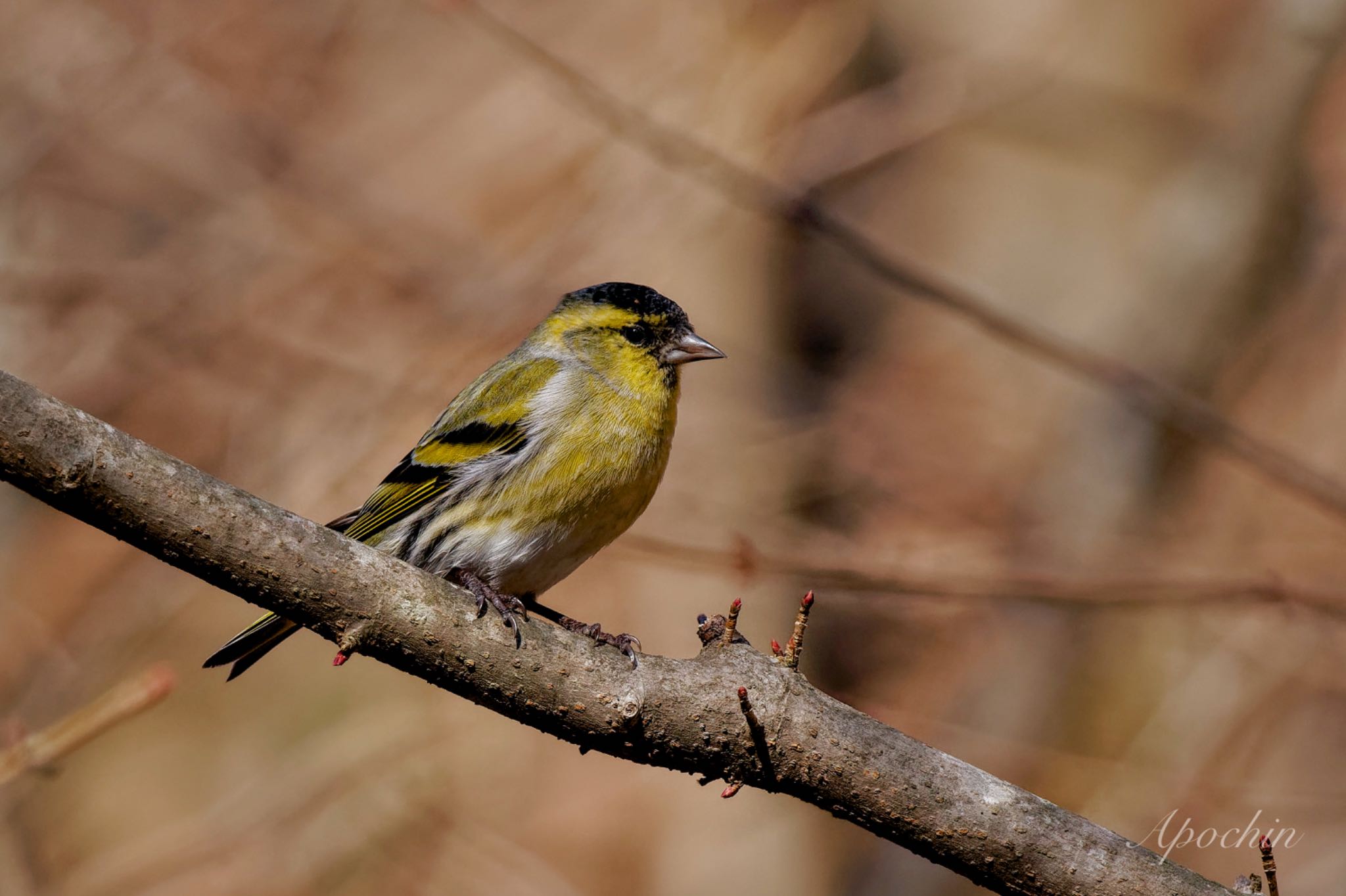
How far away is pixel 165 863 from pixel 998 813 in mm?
5679

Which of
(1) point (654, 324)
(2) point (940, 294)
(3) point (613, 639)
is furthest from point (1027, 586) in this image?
(3) point (613, 639)

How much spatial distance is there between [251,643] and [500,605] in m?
1.18

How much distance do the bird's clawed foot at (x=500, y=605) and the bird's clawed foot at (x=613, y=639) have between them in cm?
20

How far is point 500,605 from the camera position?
10.2 feet

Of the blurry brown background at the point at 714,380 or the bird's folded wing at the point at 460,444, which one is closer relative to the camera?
the bird's folded wing at the point at 460,444

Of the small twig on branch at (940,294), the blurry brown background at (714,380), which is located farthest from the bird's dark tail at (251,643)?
the small twig on branch at (940,294)

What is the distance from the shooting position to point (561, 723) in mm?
2918

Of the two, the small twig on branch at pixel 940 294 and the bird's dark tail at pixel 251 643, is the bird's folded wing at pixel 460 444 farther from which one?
the small twig on branch at pixel 940 294

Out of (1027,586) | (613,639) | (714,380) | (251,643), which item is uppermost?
(714,380)

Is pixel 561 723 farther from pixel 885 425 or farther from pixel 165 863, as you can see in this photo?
pixel 885 425

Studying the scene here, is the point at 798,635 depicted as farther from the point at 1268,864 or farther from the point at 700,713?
→ the point at 1268,864

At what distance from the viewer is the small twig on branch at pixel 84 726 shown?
2.86 meters

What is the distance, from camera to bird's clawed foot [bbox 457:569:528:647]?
2904 millimetres

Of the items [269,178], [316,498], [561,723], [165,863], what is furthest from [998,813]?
[269,178]
